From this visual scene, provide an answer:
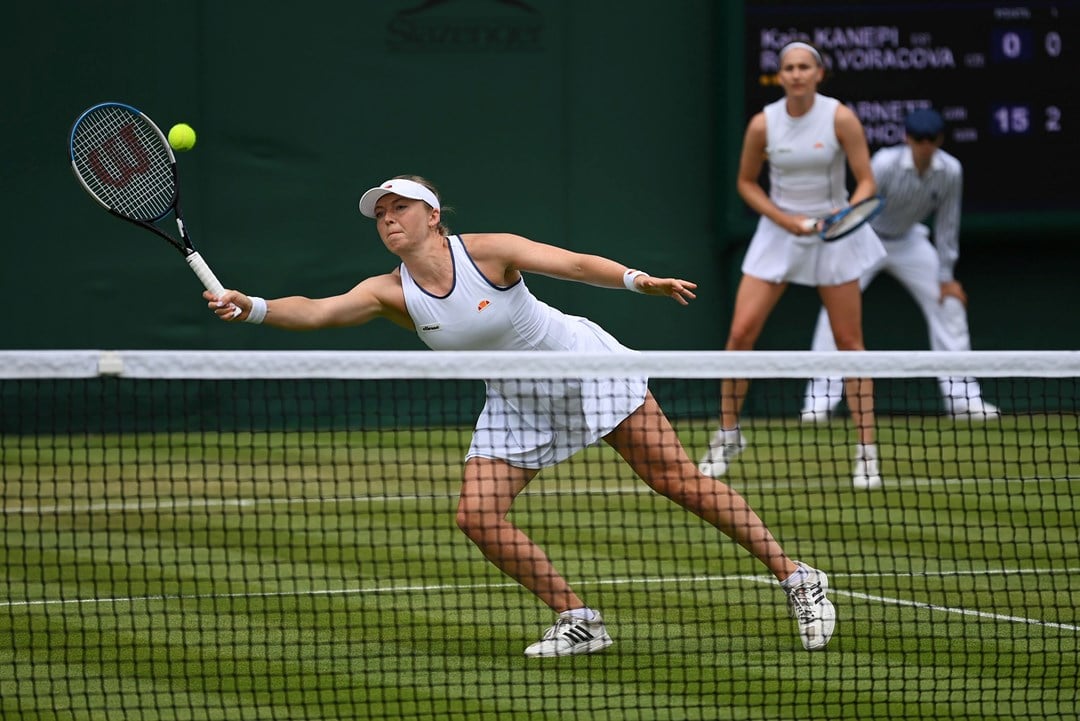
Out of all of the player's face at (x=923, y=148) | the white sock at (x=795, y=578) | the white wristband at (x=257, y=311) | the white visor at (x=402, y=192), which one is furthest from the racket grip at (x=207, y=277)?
→ the player's face at (x=923, y=148)

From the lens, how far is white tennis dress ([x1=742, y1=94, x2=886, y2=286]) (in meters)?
8.01

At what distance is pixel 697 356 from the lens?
4367 millimetres

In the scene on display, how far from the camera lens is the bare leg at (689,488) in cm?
486

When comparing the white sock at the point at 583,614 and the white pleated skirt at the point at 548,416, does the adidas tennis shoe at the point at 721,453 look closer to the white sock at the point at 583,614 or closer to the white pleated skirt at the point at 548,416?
the white pleated skirt at the point at 548,416

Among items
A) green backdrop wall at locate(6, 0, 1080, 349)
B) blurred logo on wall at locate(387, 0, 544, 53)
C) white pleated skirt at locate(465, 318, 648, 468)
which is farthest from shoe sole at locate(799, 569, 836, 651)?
blurred logo on wall at locate(387, 0, 544, 53)

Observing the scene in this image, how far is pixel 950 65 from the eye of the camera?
10.2 meters

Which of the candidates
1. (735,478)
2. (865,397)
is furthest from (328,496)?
(865,397)

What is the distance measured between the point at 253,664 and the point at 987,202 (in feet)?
23.4

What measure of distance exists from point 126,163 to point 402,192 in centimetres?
135

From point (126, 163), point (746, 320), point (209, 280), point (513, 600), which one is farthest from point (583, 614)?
point (746, 320)

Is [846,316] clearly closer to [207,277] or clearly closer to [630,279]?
[630,279]

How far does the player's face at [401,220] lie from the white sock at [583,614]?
116cm

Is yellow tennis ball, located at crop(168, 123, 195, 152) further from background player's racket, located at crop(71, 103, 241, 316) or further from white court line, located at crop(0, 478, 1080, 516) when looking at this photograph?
white court line, located at crop(0, 478, 1080, 516)

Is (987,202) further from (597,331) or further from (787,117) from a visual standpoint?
(597,331)
